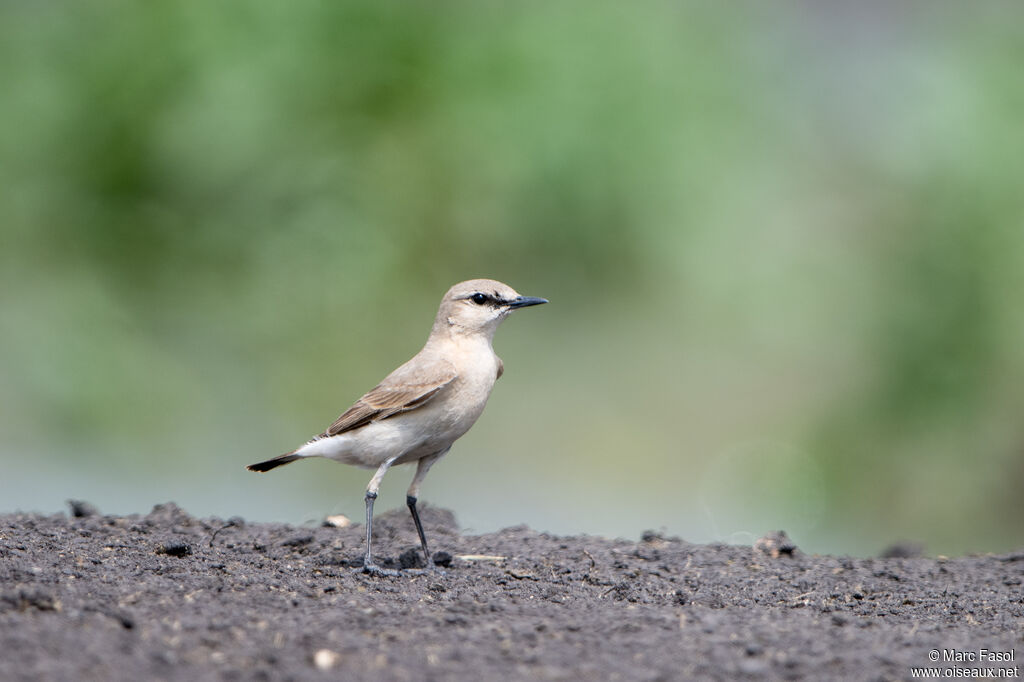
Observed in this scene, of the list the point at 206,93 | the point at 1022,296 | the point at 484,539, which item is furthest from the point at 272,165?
the point at 1022,296

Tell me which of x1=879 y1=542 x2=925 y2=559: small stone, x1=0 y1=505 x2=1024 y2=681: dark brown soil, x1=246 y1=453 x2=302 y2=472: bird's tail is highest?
x1=879 y1=542 x2=925 y2=559: small stone

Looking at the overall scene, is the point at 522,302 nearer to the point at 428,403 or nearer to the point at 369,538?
the point at 428,403

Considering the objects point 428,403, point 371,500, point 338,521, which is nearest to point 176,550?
point 371,500

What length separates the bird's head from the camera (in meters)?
7.11

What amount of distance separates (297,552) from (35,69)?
9050mm

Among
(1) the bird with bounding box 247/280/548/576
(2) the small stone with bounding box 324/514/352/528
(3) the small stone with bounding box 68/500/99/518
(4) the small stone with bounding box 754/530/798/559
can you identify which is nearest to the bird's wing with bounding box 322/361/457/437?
(1) the bird with bounding box 247/280/548/576

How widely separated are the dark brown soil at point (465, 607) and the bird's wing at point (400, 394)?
2.68 ft

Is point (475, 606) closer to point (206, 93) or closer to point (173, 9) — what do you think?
point (206, 93)

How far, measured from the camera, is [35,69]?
44.8ft

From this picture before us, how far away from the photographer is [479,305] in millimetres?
7125

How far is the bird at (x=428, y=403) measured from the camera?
266 inches

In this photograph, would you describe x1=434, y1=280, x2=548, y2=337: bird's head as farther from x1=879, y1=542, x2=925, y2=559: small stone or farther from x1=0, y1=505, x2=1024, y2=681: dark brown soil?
x1=879, y1=542, x2=925, y2=559: small stone

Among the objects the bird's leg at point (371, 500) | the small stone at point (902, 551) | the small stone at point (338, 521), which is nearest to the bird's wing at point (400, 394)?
the bird's leg at point (371, 500)

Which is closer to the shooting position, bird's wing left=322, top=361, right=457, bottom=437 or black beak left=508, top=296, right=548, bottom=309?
bird's wing left=322, top=361, right=457, bottom=437
